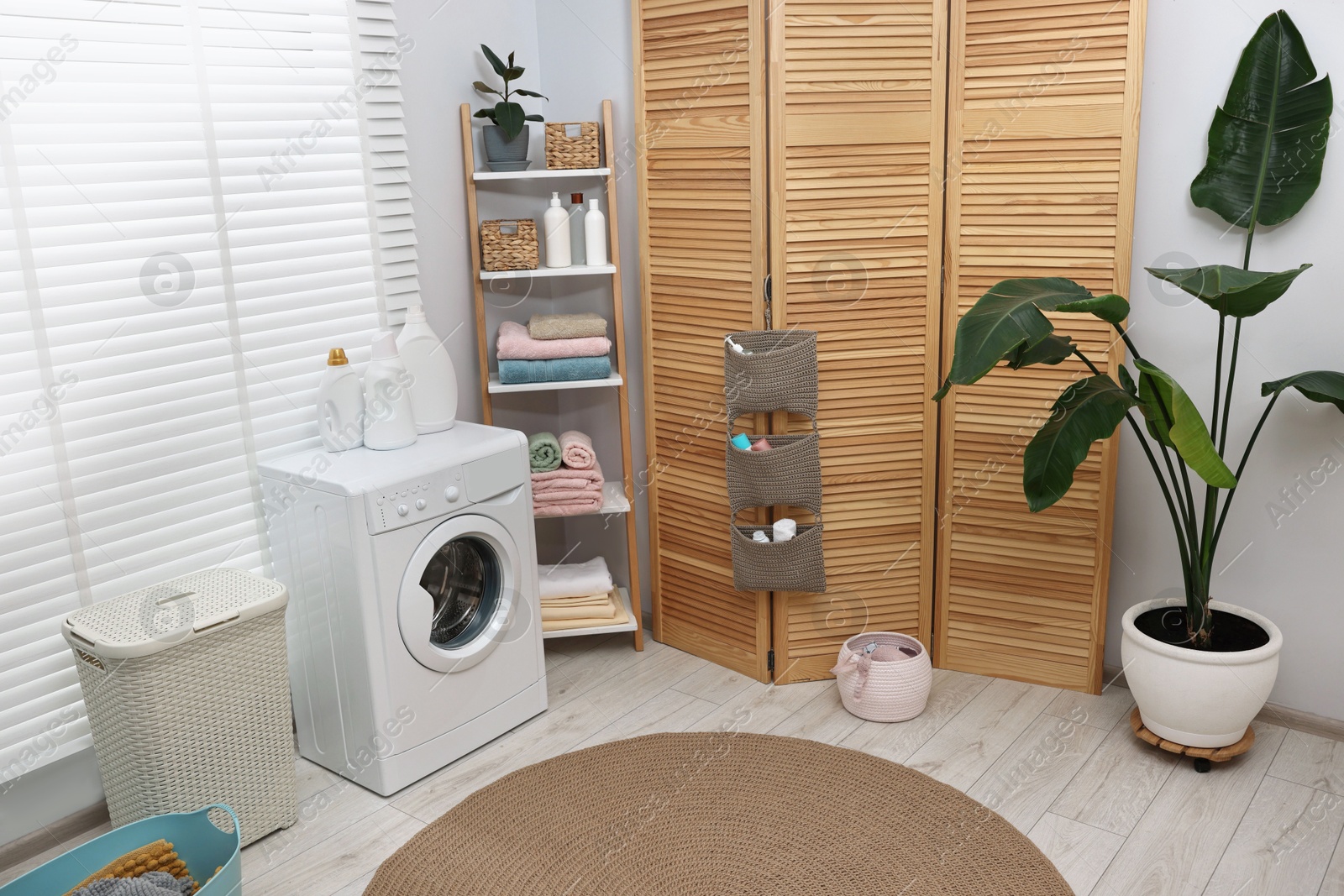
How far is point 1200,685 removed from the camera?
238 cm

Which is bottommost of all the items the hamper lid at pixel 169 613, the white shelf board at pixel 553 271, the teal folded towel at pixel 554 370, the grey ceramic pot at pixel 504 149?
the hamper lid at pixel 169 613

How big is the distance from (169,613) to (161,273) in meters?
0.78

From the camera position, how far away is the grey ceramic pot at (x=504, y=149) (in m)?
2.96

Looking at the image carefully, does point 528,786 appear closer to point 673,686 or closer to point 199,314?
point 673,686

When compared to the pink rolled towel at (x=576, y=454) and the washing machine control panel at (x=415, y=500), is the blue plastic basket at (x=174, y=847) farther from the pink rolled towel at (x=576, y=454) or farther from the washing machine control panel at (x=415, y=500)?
the pink rolled towel at (x=576, y=454)

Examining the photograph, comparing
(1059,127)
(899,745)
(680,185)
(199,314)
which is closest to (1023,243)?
(1059,127)

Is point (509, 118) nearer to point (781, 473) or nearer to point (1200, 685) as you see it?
point (781, 473)

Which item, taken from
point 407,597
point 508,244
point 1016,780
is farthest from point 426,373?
point 1016,780

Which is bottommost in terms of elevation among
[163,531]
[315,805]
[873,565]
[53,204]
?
[315,805]

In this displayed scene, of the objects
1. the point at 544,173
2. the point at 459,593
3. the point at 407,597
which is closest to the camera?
the point at 407,597

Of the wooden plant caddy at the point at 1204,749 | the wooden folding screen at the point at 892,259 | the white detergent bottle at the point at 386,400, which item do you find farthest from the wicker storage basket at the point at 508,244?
the wooden plant caddy at the point at 1204,749

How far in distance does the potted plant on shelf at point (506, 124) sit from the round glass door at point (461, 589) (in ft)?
3.68

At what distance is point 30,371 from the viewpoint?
219cm

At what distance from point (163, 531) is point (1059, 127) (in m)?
2.42
